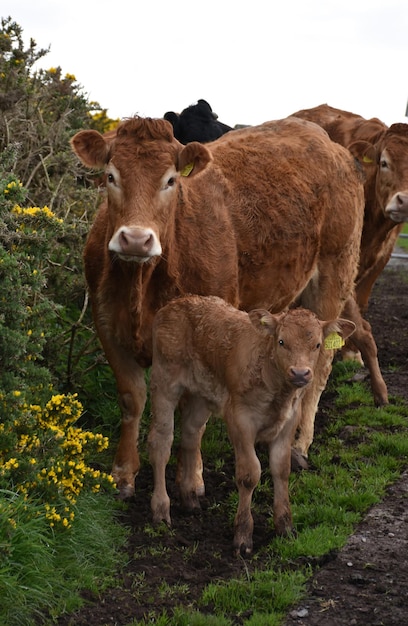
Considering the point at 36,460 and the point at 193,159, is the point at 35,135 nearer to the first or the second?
the point at 193,159

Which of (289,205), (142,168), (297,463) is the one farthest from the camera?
(289,205)

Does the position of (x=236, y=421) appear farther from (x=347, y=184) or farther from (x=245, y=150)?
(x=347, y=184)

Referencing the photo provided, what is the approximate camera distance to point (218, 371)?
6.29m

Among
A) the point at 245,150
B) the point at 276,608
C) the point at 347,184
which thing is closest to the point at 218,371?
the point at 276,608

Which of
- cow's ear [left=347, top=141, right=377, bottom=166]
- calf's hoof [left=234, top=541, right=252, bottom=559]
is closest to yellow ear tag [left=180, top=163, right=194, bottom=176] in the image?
calf's hoof [left=234, top=541, right=252, bottom=559]

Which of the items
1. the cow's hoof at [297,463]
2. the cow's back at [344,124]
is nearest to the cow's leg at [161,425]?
the cow's hoof at [297,463]

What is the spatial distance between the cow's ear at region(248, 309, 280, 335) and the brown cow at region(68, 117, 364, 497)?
71 centimetres

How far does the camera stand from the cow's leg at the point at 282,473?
6.19 meters

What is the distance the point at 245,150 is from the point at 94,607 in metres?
4.33

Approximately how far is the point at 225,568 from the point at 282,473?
2.62ft

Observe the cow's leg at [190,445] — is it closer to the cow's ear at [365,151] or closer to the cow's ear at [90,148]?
the cow's ear at [90,148]

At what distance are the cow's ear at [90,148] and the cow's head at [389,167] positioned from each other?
4034 mm

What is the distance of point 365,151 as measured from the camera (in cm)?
1052

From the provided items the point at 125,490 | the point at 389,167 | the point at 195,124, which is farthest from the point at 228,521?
the point at 195,124
